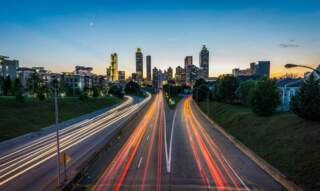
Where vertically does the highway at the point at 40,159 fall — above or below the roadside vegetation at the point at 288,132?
below

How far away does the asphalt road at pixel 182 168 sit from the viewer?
13547 millimetres

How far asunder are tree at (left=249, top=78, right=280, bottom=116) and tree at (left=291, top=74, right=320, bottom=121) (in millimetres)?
6723

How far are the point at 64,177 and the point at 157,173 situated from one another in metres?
7.75

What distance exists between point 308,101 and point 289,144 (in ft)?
23.0

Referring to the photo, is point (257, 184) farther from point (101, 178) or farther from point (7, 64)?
point (7, 64)

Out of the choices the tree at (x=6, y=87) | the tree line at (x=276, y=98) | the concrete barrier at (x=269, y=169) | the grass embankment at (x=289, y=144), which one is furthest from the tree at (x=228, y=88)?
the tree at (x=6, y=87)

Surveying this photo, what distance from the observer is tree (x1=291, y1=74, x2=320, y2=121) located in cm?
2061

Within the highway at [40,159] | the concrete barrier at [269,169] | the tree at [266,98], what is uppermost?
the tree at [266,98]

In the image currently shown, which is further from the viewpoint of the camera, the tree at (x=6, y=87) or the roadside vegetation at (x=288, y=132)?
the tree at (x=6, y=87)

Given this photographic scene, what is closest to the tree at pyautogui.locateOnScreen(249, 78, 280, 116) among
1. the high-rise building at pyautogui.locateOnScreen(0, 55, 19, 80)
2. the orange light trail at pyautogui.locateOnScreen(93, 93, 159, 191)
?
the orange light trail at pyautogui.locateOnScreen(93, 93, 159, 191)

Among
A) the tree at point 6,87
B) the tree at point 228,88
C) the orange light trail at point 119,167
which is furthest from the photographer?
the tree at point 6,87

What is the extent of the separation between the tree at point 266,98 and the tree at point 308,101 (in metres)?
6.72

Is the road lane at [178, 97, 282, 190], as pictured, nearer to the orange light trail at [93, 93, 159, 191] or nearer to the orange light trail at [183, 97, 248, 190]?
the orange light trail at [183, 97, 248, 190]

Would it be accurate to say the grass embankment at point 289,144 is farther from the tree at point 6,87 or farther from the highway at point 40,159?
the tree at point 6,87
